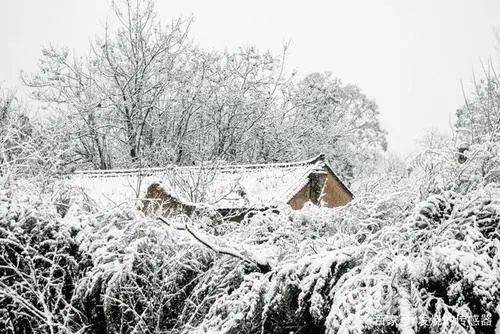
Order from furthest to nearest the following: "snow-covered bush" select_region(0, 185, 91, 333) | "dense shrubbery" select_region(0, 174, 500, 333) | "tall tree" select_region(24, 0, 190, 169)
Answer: "tall tree" select_region(24, 0, 190, 169) → "snow-covered bush" select_region(0, 185, 91, 333) → "dense shrubbery" select_region(0, 174, 500, 333)

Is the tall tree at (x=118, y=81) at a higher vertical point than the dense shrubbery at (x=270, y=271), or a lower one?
higher

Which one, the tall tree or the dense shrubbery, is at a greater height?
the tall tree

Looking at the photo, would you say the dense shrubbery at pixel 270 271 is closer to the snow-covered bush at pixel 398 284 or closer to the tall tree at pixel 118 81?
the snow-covered bush at pixel 398 284

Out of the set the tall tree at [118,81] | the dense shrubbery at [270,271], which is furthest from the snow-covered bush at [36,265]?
the tall tree at [118,81]

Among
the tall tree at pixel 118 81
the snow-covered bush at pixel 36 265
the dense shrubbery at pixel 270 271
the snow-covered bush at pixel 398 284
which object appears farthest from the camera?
the tall tree at pixel 118 81

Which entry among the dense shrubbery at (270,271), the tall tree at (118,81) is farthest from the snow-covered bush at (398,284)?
the tall tree at (118,81)

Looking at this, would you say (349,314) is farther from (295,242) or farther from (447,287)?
(295,242)

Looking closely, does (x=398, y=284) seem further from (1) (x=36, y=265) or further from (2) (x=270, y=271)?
(1) (x=36, y=265)

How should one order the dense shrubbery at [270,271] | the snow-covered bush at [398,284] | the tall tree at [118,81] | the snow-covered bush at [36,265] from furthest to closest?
the tall tree at [118,81] < the snow-covered bush at [36,265] < the dense shrubbery at [270,271] < the snow-covered bush at [398,284]

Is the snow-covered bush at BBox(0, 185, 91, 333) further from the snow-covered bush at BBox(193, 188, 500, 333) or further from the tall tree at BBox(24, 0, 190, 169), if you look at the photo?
the tall tree at BBox(24, 0, 190, 169)

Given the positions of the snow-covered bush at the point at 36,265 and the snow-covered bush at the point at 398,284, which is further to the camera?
the snow-covered bush at the point at 36,265

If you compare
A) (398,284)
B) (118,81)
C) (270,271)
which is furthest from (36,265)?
(118,81)

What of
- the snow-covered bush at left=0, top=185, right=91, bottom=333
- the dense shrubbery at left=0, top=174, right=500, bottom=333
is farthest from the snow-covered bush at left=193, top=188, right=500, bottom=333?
the snow-covered bush at left=0, top=185, right=91, bottom=333

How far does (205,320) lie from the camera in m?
3.91
